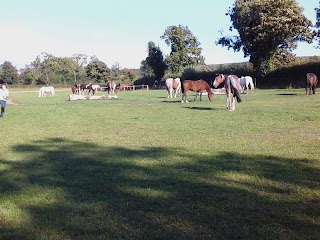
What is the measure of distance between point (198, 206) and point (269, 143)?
5.46 metres

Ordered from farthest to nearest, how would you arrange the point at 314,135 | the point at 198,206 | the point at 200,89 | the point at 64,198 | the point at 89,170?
1. the point at 200,89
2. the point at 314,135
3. the point at 89,170
4. the point at 64,198
5. the point at 198,206

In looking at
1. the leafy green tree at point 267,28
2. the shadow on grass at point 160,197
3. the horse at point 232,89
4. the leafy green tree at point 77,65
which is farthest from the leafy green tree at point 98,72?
the shadow on grass at point 160,197

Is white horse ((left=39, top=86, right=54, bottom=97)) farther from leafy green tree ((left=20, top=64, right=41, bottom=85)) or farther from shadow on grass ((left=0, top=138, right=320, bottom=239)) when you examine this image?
leafy green tree ((left=20, top=64, right=41, bottom=85))

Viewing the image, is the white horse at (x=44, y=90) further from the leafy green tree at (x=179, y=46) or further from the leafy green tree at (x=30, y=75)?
the leafy green tree at (x=30, y=75)

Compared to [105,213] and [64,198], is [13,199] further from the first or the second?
[105,213]

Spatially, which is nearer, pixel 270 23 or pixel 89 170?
pixel 89 170

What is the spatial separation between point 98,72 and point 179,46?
2778 cm

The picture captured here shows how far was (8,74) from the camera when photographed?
11550cm

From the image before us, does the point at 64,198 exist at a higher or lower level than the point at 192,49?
lower

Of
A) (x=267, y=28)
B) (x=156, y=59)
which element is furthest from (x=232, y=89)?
(x=156, y=59)

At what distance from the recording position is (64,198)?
235 inches

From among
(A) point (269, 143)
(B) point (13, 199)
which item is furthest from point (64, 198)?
(A) point (269, 143)

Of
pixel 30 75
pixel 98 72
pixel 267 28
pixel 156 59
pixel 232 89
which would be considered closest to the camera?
pixel 232 89

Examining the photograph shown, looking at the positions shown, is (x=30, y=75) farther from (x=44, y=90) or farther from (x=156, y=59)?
(x=44, y=90)
